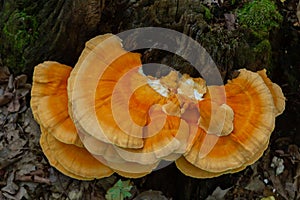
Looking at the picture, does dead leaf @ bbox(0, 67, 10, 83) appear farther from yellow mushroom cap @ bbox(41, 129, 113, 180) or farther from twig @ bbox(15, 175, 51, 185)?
yellow mushroom cap @ bbox(41, 129, 113, 180)

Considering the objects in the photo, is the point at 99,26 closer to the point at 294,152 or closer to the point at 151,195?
the point at 151,195

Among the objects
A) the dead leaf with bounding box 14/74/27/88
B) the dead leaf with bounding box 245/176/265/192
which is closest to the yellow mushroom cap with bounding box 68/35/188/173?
the dead leaf with bounding box 14/74/27/88

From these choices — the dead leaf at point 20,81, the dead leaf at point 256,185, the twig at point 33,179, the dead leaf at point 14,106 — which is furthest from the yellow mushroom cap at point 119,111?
the dead leaf at point 256,185

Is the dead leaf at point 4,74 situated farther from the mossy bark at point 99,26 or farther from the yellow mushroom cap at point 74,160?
the yellow mushroom cap at point 74,160

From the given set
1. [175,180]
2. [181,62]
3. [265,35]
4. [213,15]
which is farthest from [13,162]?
[265,35]

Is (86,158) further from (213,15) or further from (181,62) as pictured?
(213,15)

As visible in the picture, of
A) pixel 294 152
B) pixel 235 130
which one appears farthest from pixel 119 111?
pixel 294 152
